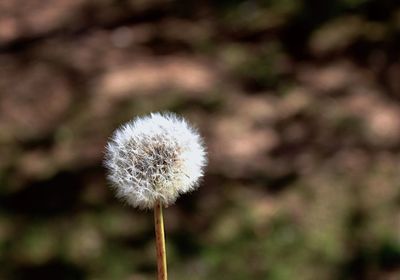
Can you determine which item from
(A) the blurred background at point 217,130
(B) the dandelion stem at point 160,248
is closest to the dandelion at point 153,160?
(B) the dandelion stem at point 160,248

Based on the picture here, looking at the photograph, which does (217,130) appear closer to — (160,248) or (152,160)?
(152,160)

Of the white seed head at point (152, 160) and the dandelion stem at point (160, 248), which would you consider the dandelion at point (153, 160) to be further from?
the dandelion stem at point (160, 248)

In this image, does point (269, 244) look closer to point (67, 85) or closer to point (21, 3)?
point (67, 85)

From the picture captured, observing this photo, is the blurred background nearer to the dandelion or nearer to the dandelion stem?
the dandelion

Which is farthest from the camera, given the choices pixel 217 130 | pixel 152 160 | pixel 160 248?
pixel 217 130

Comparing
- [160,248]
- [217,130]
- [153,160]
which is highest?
[217,130]

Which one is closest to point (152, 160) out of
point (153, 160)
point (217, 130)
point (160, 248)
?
point (153, 160)

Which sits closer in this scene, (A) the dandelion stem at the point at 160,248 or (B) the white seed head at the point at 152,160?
(A) the dandelion stem at the point at 160,248
